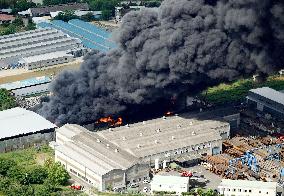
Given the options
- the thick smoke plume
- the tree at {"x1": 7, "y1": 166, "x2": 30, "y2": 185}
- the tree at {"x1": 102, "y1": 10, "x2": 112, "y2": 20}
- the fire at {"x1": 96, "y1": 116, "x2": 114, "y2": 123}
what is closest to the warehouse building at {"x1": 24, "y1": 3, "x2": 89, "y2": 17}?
the tree at {"x1": 102, "y1": 10, "x2": 112, "y2": 20}

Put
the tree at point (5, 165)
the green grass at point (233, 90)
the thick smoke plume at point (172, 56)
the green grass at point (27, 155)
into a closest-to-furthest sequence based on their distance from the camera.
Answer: the tree at point (5, 165) < the thick smoke plume at point (172, 56) < the green grass at point (27, 155) < the green grass at point (233, 90)

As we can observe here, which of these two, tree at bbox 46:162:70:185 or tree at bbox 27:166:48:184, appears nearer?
tree at bbox 27:166:48:184

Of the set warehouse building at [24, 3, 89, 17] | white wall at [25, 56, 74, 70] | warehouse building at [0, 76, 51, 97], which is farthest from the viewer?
warehouse building at [24, 3, 89, 17]

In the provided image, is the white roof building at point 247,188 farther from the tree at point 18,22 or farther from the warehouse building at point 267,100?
the tree at point 18,22

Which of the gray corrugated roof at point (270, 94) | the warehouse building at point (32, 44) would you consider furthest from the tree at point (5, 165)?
the warehouse building at point (32, 44)

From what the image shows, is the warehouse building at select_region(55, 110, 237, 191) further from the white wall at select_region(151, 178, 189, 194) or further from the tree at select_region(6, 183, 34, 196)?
the tree at select_region(6, 183, 34, 196)

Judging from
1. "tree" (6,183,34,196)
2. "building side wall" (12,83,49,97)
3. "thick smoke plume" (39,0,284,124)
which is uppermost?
"thick smoke plume" (39,0,284,124)
